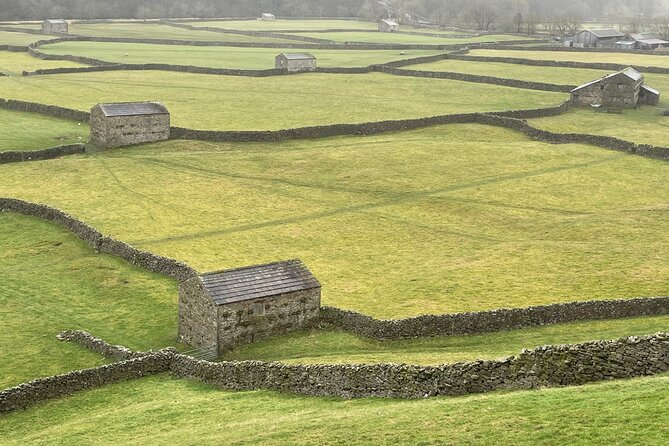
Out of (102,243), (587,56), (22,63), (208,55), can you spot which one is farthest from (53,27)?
(102,243)

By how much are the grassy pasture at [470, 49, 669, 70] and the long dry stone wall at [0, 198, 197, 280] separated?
91992mm

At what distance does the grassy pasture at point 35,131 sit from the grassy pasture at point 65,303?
85.1 feet

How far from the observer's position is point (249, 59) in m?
141

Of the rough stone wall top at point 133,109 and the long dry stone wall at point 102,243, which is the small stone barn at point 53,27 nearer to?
the rough stone wall top at point 133,109

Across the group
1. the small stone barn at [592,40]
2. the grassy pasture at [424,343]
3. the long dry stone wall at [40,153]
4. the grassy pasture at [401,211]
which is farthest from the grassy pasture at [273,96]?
the small stone barn at [592,40]

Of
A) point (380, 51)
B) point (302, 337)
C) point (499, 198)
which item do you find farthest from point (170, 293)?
point (380, 51)

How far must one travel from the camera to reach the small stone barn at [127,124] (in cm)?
7838

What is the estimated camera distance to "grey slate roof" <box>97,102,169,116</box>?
7894 centimetres

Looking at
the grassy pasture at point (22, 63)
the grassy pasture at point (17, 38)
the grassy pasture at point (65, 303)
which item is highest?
the grassy pasture at point (17, 38)

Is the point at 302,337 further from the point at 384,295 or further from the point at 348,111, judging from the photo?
the point at 348,111

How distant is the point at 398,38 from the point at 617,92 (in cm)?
9039

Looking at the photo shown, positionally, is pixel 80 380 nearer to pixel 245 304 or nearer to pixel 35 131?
pixel 245 304

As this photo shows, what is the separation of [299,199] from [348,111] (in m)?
33.3

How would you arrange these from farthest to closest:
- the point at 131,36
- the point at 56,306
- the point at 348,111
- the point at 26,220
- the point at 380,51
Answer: the point at 131,36
the point at 380,51
the point at 348,111
the point at 26,220
the point at 56,306
